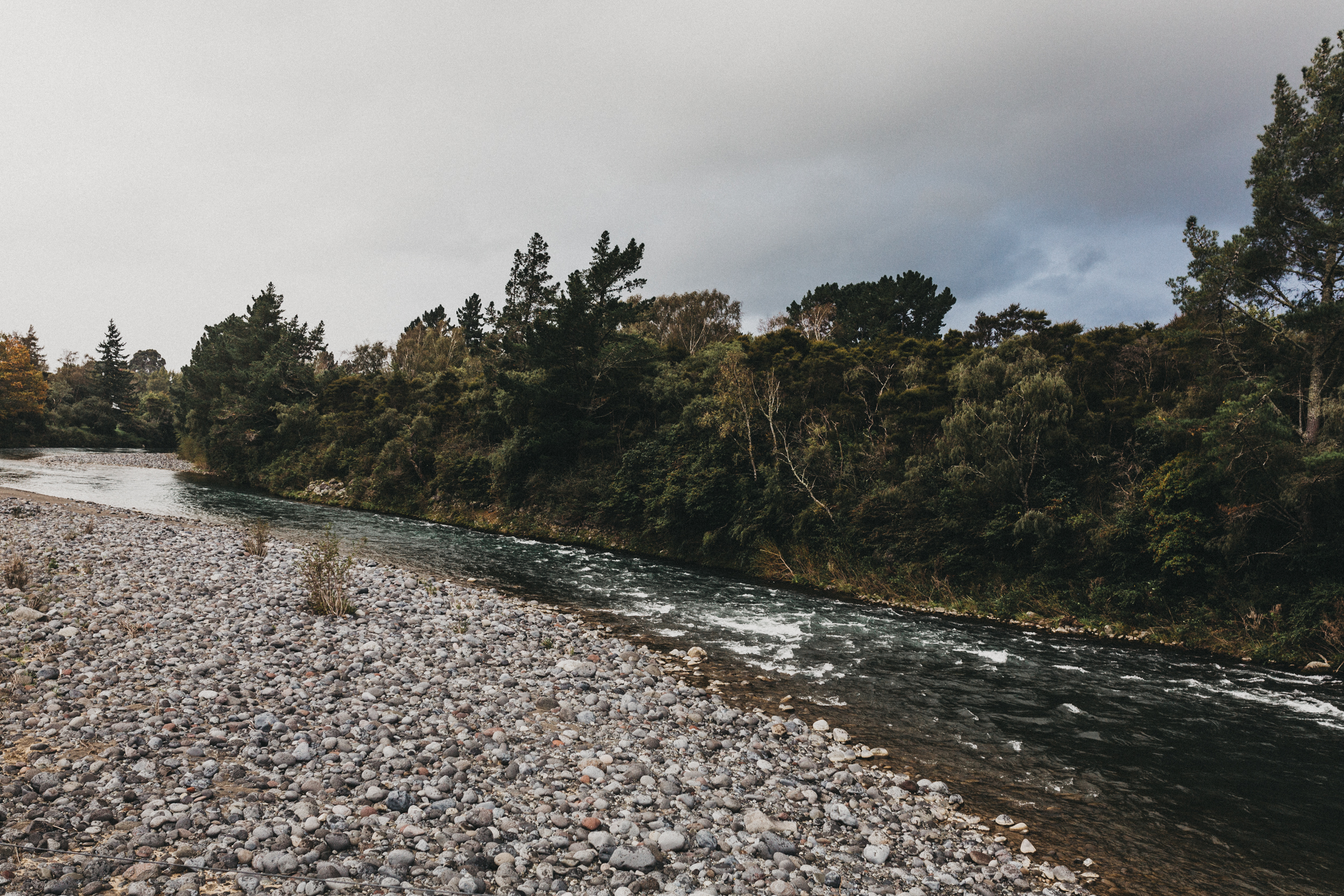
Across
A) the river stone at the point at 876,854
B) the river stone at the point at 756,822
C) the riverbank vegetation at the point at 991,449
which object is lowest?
the river stone at the point at 876,854

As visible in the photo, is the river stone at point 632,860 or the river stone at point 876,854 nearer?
the river stone at point 632,860

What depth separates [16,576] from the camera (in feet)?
38.3

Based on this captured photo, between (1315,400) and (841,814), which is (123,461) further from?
(1315,400)

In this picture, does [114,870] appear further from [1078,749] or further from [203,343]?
[203,343]

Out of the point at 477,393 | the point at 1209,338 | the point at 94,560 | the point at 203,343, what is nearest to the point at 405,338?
the point at 203,343

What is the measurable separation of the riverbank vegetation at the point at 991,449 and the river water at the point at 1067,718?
2.46 meters

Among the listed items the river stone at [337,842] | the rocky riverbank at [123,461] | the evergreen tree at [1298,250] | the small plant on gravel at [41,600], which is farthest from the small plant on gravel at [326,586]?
the rocky riverbank at [123,461]

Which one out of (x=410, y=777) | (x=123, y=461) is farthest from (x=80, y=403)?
(x=410, y=777)

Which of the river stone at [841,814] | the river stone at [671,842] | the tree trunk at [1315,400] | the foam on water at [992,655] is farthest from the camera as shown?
the tree trunk at [1315,400]

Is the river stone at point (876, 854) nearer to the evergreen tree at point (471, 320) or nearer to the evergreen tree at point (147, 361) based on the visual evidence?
the evergreen tree at point (471, 320)

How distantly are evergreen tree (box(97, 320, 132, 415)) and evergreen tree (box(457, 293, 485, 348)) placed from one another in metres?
66.0

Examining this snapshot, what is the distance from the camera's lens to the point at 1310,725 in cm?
1126

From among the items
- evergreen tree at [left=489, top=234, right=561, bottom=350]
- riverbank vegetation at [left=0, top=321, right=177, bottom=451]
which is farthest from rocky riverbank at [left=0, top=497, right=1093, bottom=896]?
riverbank vegetation at [left=0, top=321, right=177, bottom=451]

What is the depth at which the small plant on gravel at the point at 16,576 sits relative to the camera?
38.3 feet
